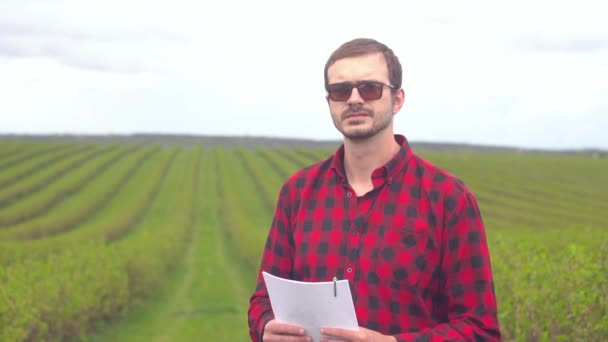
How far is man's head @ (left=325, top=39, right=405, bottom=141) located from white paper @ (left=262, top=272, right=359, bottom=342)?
576 millimetres

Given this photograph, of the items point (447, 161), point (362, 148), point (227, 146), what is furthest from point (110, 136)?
point (362, 148)

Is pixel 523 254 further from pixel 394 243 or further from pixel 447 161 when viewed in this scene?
pixel 447 161

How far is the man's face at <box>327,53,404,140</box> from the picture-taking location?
2.81 meters

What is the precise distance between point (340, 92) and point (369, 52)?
18cm

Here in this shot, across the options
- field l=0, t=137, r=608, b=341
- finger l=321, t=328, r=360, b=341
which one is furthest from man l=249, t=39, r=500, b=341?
field l=0, t=137, r=608, b=341

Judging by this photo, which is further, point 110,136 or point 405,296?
point 110,136

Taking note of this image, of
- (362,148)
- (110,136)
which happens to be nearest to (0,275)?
(362,148)

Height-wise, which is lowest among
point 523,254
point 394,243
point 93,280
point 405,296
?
point 93,280

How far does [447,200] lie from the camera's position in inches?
109

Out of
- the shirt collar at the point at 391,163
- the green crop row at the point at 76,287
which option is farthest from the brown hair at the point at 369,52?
the green crop row at the point at 76,287

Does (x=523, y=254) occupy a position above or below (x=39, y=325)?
above

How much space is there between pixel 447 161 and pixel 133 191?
2214 centimetres

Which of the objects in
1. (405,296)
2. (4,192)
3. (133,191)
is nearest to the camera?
(405,296)

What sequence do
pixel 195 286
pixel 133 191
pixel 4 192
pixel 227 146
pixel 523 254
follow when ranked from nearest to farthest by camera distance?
1. pixel 523 254
2. pixel 195 286
3. pixel 4 192
4. pixel 133 191
5. pixel 227 146
